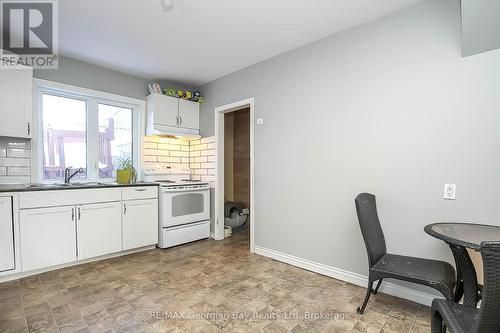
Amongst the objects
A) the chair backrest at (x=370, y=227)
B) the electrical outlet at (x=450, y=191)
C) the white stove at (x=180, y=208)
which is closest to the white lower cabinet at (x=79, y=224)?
the white stove at (x=180, y=208)

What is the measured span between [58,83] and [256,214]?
3.04 meters

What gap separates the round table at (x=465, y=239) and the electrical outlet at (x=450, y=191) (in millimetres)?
245

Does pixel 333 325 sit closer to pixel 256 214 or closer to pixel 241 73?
pixel 256 214

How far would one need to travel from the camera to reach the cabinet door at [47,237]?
2523 millimetres

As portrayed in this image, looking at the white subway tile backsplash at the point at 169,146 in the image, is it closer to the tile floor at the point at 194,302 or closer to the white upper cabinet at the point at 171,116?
the white upper cabinet at the point at 171,116

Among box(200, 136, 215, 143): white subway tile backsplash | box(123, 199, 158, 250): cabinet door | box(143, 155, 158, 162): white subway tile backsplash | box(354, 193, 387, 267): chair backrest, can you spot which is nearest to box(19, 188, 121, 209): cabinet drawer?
box(123, 199, 158, 250): cabinet door

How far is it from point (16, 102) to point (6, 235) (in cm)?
141

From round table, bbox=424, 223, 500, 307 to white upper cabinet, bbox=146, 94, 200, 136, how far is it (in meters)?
3.45

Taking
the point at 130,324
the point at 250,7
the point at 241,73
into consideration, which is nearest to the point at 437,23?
the point at 250,7

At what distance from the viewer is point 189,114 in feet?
13.5

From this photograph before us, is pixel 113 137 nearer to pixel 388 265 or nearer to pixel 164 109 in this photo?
pixel 164 109

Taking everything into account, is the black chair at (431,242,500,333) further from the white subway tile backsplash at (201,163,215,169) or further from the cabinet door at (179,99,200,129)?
the cabinet door at (179,99,200,129)

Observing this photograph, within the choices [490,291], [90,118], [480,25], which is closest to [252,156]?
[90,118]

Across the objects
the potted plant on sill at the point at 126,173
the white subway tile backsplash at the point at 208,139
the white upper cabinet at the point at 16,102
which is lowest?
the potted plant on sill at the point at 126,173
